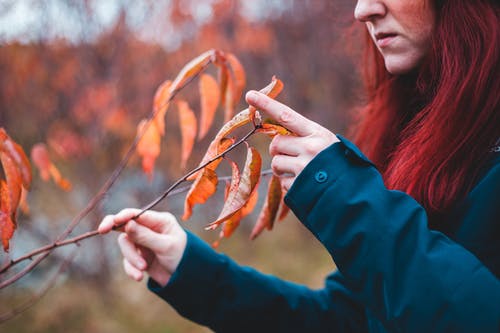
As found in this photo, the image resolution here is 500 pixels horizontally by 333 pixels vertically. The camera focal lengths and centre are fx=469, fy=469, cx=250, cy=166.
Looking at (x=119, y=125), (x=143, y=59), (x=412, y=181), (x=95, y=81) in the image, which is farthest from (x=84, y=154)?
(x=412, y=181)

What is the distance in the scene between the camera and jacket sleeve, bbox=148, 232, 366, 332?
3.89 ft

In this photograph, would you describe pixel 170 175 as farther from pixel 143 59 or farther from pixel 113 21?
pixel 113 21

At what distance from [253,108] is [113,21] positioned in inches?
118

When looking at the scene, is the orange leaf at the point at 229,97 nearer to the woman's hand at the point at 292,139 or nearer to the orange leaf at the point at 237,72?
the orange leaf at the point at 237,72

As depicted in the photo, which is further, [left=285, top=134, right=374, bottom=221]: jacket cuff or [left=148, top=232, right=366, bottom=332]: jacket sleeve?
[left=148, top=232, right=366, bottom=332]: jacket sleeve

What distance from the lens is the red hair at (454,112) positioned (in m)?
0.90

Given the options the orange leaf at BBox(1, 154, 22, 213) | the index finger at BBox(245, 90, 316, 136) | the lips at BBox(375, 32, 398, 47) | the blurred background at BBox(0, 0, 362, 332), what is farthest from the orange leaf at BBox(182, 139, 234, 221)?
the blurred background at BBox(0, 0, 362, 332)

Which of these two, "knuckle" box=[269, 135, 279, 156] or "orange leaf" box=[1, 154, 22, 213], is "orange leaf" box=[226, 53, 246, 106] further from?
"orange leaf" box=[1, 154, 22, 213]

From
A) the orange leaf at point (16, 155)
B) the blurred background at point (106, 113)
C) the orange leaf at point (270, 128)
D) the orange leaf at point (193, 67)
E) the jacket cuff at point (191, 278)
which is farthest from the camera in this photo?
the blurred background at point (106, 113)

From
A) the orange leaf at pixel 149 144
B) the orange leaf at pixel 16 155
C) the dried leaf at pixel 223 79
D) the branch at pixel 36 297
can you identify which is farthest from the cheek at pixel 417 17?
the branch at pixel 36 297

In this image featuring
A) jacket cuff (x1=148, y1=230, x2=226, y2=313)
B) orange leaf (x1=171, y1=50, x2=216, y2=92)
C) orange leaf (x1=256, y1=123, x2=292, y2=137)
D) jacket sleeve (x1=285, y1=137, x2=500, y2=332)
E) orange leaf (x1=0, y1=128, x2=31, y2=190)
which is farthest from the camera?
jacket cuff (x1=148, y1=230, x2=226, y2=313)

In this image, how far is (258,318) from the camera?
125 cm

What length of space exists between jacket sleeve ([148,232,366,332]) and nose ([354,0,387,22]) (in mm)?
670

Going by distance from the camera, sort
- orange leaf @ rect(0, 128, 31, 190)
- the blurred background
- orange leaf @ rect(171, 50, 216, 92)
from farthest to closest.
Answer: the blurred background < orange leaf @ rect(171, 50, 216, 92) < orange leaf @ rect(0, 128, 31, 190)
